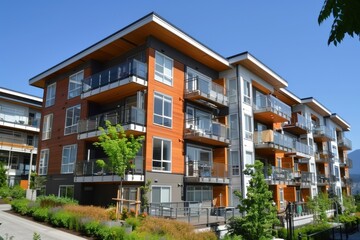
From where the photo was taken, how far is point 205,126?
26609mm

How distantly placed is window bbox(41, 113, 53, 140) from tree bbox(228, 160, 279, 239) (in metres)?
20.7

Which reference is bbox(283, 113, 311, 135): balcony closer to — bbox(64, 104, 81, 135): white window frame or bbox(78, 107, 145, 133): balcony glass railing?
bbox(78, 107, 145, 133): balcony glass railing

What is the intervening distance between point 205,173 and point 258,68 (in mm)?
11948

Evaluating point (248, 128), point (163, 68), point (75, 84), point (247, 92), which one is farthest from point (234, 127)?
point (75, 84)

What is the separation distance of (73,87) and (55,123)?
12.9 feet

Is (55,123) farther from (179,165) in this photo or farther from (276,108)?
(276,108)

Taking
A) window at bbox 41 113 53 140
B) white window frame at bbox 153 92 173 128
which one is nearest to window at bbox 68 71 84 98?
window at bbox 41 113 53 140

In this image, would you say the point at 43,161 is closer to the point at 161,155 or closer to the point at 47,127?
the point at 47,127

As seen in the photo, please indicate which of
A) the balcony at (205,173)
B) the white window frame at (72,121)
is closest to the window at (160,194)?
the balcony at (205,173)

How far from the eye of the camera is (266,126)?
34844 mm

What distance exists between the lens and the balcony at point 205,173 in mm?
24127

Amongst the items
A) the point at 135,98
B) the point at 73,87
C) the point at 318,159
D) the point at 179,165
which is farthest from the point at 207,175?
the point at 318,159

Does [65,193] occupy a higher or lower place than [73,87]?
lower

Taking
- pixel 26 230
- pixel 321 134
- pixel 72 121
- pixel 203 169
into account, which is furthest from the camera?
pixel 321 134
